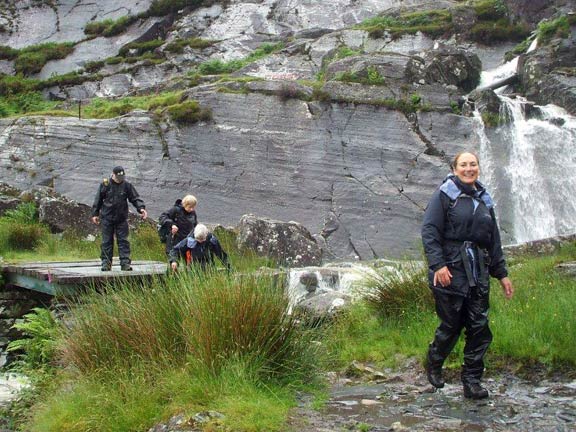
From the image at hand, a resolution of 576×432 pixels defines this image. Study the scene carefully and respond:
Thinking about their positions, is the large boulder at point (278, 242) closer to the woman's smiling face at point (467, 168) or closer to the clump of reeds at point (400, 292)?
the clump of reeds at point (400, 292)

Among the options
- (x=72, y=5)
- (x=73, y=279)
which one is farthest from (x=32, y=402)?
(x=72, y=5)

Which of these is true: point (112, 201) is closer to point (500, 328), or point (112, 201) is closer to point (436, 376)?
point (500, 328)

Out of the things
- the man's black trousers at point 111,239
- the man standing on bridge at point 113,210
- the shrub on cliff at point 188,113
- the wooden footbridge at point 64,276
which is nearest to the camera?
the wooden footbridge at point 64,276

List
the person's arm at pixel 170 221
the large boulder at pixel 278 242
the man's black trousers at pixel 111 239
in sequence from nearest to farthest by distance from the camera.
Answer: the person's arm at pixel 170 221 → the man's black trousers at pixel 111 239 → the large boulder at pixel 278 242

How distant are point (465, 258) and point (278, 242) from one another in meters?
12.0

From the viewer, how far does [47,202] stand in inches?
738

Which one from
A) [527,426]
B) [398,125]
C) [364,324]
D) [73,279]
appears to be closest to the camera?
[527,426]

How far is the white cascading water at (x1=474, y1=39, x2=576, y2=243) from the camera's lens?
21.2 metres

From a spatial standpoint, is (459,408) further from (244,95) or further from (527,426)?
(244,95)

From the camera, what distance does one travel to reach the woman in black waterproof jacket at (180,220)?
11.7 meters

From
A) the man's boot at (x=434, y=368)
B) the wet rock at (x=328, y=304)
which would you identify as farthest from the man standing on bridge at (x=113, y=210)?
the man's boot at (x=434, y=368)

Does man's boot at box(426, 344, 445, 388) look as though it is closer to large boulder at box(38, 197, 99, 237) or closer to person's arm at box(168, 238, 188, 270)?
person's arm at box(168, 238, 188, 270)

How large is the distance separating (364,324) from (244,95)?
632 inches

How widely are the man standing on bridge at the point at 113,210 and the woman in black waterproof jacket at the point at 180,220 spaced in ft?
1.26
